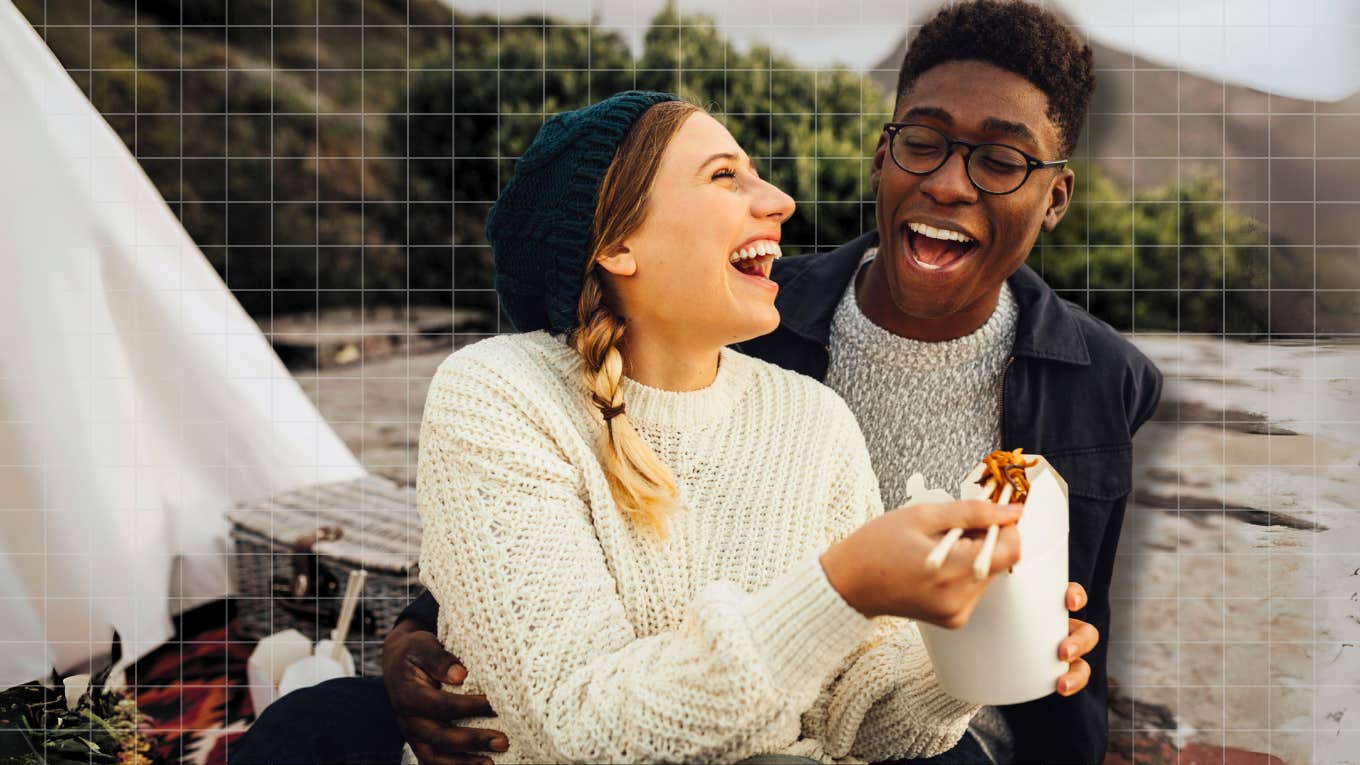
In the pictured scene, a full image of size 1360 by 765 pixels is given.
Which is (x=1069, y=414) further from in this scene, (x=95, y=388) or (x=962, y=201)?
(x=95, y=388)

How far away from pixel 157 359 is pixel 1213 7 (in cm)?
302

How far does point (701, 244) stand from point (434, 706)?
2.91ft

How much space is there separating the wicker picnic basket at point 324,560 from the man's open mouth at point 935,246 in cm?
159

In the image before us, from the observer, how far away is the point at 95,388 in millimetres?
2994

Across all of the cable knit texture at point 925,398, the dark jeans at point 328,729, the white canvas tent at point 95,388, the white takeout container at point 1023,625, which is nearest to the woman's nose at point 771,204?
the white takeout container at point 1023,625

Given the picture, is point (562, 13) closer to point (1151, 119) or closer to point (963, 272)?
point (963, 272)

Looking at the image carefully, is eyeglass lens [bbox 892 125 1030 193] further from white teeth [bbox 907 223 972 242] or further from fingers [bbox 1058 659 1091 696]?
fingers [bbox 1058 659 1091 696]

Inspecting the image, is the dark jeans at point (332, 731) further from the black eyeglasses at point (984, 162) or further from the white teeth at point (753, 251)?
the black eyeglasses at point (984, 162)

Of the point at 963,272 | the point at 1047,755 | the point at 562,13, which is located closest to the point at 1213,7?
the point at 963,272

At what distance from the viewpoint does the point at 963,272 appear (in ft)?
7.57

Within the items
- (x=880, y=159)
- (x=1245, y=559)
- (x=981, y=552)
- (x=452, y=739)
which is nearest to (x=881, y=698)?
(x=981, y=552)

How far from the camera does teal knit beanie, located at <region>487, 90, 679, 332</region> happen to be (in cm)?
174

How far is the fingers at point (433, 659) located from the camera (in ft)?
5.94

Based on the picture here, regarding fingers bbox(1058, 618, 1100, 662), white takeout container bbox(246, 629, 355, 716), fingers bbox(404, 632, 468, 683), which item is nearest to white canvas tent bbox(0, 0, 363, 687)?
white takeout container bbox(246, 629, 355, 716)
